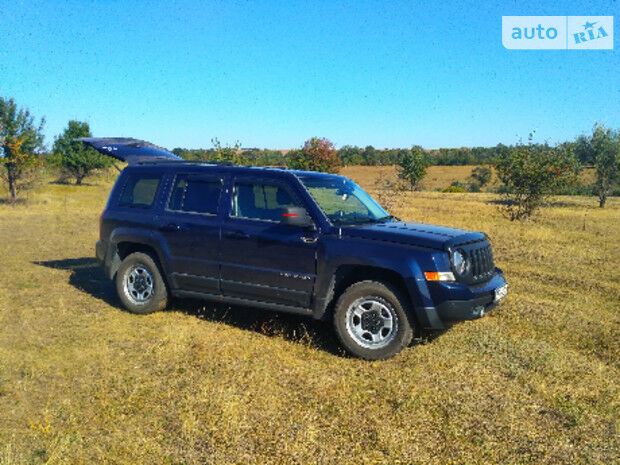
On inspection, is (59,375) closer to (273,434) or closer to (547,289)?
(273,434)

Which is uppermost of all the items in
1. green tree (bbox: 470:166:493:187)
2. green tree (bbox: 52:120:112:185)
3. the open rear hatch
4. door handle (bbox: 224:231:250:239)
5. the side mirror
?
green tree (bbox: 52:120:112:185)

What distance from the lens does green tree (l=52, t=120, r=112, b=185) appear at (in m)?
40.0

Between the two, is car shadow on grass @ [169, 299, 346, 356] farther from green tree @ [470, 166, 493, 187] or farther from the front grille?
green tree @ [470, 166, 493, 187]

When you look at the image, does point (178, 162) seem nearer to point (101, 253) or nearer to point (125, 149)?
point (125, 149)

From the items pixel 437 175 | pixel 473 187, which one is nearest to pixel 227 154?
pixel 473 187

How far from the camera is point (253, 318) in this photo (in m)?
6.65

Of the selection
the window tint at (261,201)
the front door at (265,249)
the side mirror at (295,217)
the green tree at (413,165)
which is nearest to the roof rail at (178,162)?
the window tint at (261,201)

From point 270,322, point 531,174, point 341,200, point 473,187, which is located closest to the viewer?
point 341,200

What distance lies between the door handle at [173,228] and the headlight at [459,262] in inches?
124

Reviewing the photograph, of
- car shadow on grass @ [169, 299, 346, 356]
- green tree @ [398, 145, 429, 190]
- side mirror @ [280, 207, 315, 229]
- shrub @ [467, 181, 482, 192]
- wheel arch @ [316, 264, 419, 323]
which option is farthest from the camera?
shrub @ [467, 181, 482, 192]

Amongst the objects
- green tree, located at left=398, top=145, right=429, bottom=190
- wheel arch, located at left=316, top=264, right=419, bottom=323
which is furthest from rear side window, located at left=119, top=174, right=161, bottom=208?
green tree, located at left=398, top=145, right=429, bottom=190

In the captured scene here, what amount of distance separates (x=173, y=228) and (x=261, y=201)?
1.26 m

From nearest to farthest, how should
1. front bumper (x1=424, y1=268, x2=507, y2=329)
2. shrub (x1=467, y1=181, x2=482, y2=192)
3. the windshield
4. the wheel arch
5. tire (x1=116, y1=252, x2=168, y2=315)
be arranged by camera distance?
1. front bumper (x1=424, y1=268, x2=507, y2=329)
2. the wheel arch
3. the windshield
4. tire (x1=116, y1=252, x2=168, y2=315)
5. shrub (x1=467, y1=181, x2=482, y2=192)

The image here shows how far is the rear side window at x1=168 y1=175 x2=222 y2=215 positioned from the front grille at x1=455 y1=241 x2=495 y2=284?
2.89 m
